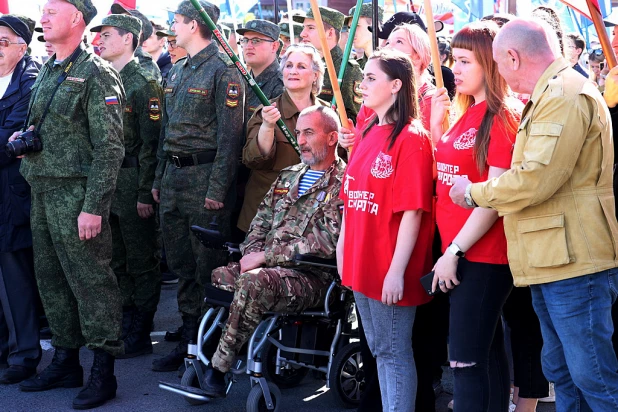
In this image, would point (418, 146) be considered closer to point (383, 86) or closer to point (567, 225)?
point (383, 86)

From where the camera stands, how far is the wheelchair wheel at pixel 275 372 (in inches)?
193

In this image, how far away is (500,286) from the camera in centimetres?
341

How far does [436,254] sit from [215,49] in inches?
92.5

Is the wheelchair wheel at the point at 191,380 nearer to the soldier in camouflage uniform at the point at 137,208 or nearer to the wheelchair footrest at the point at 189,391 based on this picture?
the wheelchair footrest at the point at 189,391

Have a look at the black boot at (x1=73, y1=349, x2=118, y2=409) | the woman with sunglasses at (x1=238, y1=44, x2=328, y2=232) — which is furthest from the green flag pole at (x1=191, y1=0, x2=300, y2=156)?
the black boot at (x1=73, y1=349, x2=118, y2=409)

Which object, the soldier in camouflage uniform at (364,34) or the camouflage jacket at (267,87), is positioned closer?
the camouflage jacket at (267,87)

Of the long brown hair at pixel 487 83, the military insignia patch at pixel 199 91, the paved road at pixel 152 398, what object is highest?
the military insignia patch at pixel 199 91

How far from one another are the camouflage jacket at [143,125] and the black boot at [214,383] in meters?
1.97

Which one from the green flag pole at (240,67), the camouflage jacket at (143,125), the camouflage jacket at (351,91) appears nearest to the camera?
the green flag pole at (240,67)

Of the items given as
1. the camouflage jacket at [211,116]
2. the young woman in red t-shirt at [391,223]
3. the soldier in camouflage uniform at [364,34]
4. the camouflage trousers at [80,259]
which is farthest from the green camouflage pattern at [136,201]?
the young woman in red t-shirt at [391,223]

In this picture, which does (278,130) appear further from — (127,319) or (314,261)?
(127,319)

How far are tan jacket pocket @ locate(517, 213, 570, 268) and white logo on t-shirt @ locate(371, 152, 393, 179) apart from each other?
29.2 inches

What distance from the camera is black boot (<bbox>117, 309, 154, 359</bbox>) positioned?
231 inches

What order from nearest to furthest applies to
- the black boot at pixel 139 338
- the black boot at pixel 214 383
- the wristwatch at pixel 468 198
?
the wristwatch at pixel 468 198 → the black boot at pixel 214 383 → the black boot at pixel 139 338
